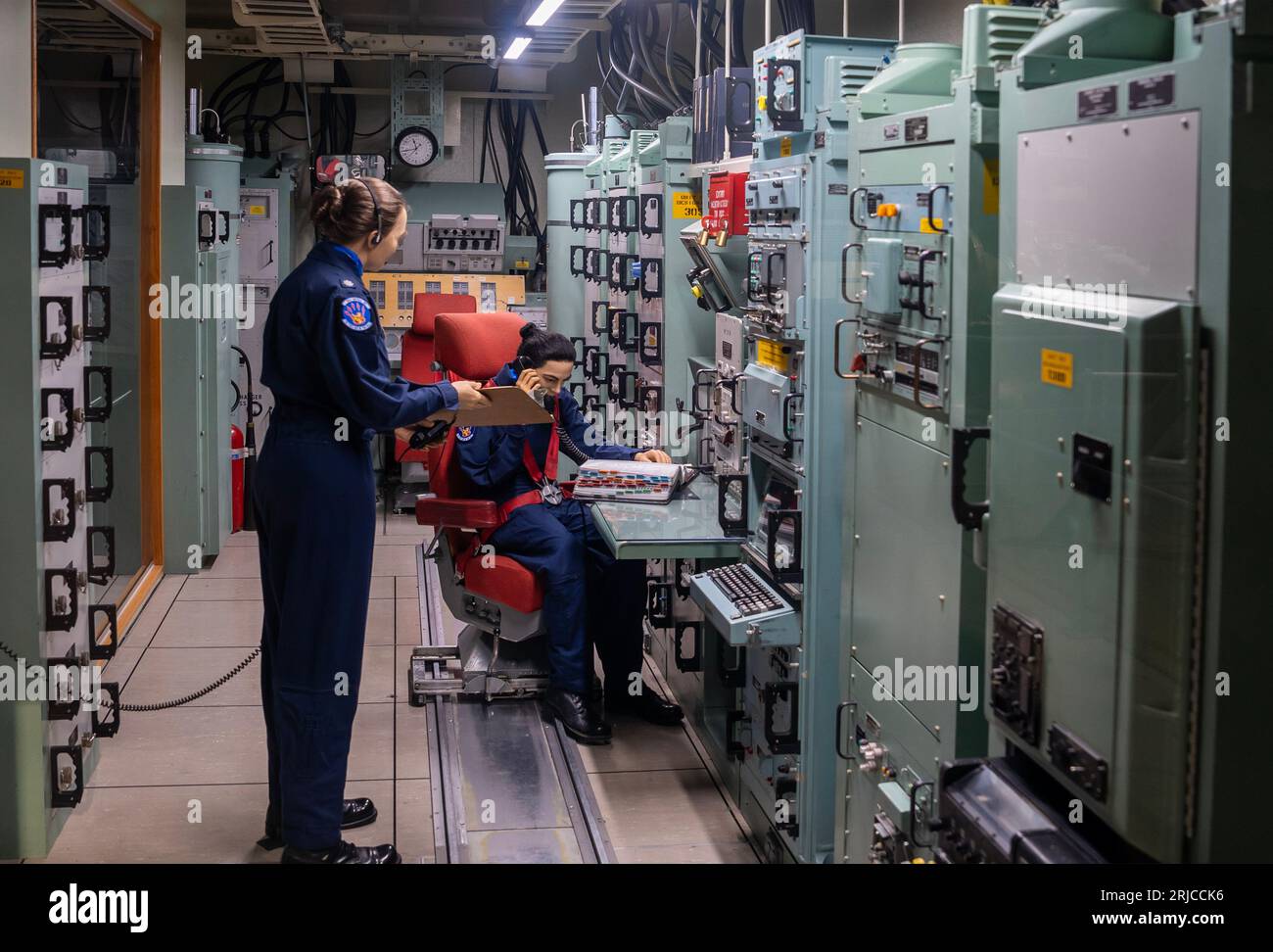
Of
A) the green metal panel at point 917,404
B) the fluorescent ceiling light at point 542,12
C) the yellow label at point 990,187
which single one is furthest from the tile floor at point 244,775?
the fluorescent ceiling light at point 542,12

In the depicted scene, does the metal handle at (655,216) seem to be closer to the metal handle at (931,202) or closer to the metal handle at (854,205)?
the metal handle at (854,205)

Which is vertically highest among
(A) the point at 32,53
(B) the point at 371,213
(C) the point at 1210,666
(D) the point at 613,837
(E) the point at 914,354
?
(A) the point at 32,53

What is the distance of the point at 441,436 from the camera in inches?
157

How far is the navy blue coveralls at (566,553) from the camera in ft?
16.0

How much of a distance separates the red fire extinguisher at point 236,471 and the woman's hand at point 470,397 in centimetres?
449

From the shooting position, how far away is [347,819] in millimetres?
4148

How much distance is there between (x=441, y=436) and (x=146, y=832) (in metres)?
1.44

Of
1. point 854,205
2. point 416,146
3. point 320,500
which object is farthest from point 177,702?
point 416,146

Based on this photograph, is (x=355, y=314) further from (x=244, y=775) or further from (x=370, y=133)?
(x=370, y=133)

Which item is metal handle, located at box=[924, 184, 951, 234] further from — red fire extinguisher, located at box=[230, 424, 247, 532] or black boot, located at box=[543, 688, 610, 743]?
red fire extinguisher, located at box=[230, 424, 247, 532]

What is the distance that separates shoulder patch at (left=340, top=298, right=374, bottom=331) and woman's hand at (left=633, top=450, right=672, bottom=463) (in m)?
1.59

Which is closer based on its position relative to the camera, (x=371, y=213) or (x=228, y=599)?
(x=371, y=213)
